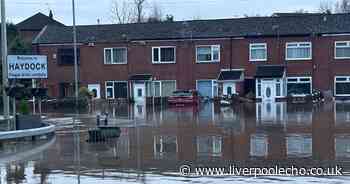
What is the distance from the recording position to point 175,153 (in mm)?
22047

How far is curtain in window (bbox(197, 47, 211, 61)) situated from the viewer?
6712cm

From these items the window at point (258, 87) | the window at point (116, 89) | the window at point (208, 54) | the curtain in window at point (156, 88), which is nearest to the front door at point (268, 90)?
the window at point (258, 87)

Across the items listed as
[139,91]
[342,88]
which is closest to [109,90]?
[139,91]

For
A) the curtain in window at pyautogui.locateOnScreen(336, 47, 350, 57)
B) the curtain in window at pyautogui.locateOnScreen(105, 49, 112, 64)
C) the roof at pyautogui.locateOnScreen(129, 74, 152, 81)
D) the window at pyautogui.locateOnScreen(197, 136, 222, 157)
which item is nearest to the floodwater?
the window at pyautogui.locateOnScreen(197, 136, 222, 157)

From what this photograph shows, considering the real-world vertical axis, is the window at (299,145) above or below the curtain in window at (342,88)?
below

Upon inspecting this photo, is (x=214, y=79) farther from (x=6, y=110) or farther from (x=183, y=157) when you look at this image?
(x=183, y=157)

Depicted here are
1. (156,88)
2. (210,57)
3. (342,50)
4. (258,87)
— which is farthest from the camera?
(156,88)

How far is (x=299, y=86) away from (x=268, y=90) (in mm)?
2761

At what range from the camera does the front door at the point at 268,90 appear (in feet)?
211

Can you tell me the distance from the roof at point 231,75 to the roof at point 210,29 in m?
3.19

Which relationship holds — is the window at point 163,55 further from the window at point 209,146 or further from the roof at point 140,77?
the window at point 209,146

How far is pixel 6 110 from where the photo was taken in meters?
29.4

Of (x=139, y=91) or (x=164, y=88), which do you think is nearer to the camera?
(x=164, y=88)

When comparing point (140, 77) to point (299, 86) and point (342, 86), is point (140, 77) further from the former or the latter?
point (342, 86)
